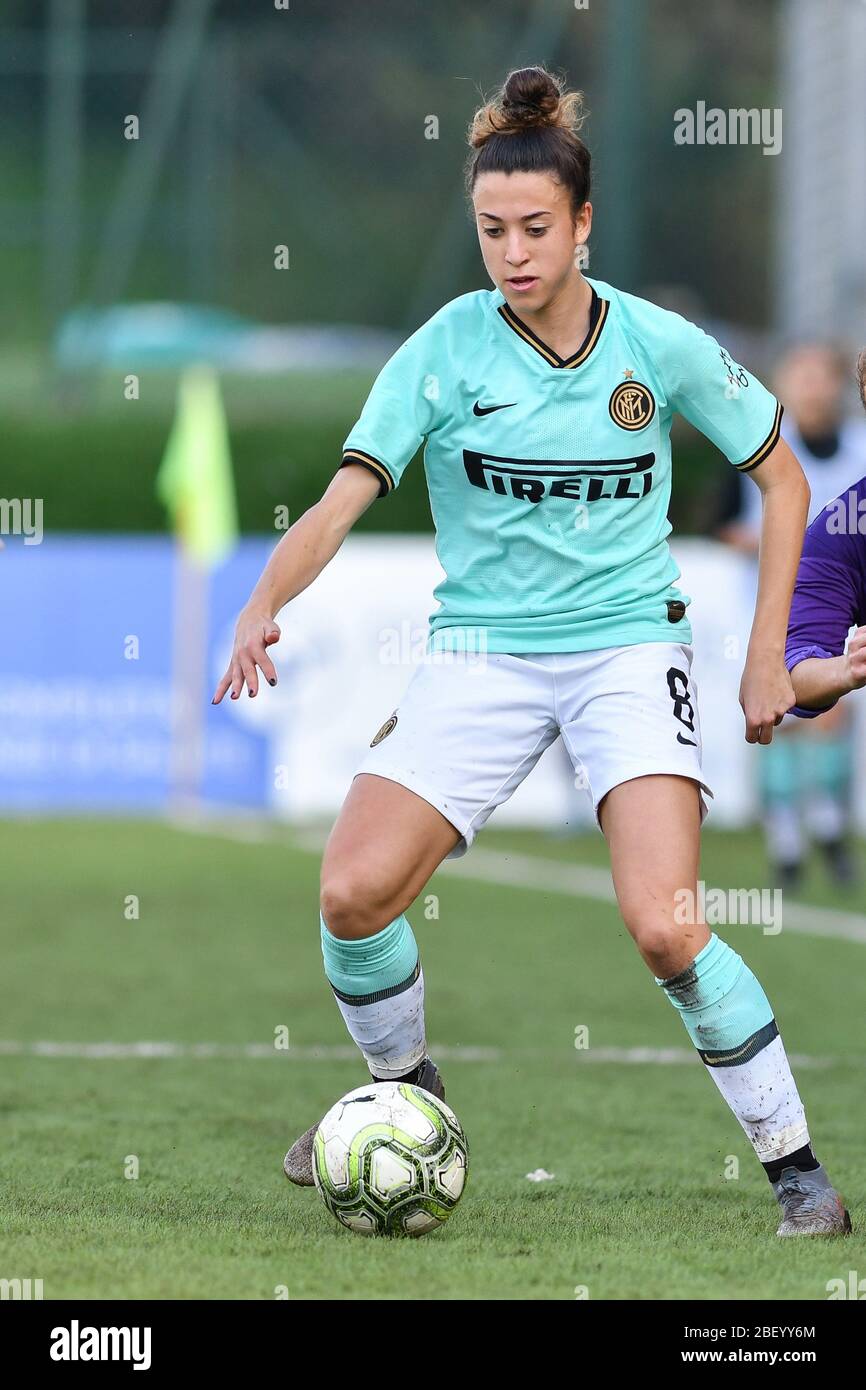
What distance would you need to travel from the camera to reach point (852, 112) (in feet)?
67.5

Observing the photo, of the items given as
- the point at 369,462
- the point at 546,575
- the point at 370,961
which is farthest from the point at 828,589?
the point at 370,961

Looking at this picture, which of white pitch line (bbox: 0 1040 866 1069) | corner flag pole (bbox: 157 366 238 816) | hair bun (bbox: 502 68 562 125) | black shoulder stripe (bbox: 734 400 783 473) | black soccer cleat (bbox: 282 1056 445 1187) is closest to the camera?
hair bun (bbox: 502 68 562 125)

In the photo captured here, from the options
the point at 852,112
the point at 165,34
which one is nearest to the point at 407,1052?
the point at 852,112

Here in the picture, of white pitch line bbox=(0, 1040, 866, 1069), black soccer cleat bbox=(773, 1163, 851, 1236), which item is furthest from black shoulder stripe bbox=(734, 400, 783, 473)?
white pitch line bbox=(0, 1040, 866, 1069)

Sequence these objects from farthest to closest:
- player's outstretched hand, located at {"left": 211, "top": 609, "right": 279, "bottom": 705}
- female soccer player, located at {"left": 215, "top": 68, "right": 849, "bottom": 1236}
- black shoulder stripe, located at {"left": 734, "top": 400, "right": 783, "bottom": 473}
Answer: black shoulder stripe, located at {"left": 734, "top": 400, "right": 783, "bottom": 473} → female soccer player, located at {"left": 215, "top": 68, "right": 849, "bottom": 1236} → player's outstretched hand, located at {"left": 211, "top": 609, "right": 279, "bottom": 705}

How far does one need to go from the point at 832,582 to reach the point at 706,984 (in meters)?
0.90

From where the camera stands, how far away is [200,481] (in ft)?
49.9

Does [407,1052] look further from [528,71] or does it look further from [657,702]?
[528,71]

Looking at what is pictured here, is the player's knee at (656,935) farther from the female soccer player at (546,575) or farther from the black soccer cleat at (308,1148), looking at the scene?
the black soccer cleat at (308,1148)

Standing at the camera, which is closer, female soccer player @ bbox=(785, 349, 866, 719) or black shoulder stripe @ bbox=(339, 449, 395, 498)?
black shoulder stripe @ bbox=(339, 449, 395, 498)

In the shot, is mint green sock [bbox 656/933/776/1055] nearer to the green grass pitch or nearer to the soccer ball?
the green grass pitch

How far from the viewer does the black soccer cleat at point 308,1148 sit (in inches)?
175

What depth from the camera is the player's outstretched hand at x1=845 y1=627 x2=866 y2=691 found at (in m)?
3.95

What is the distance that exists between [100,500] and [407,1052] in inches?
600
